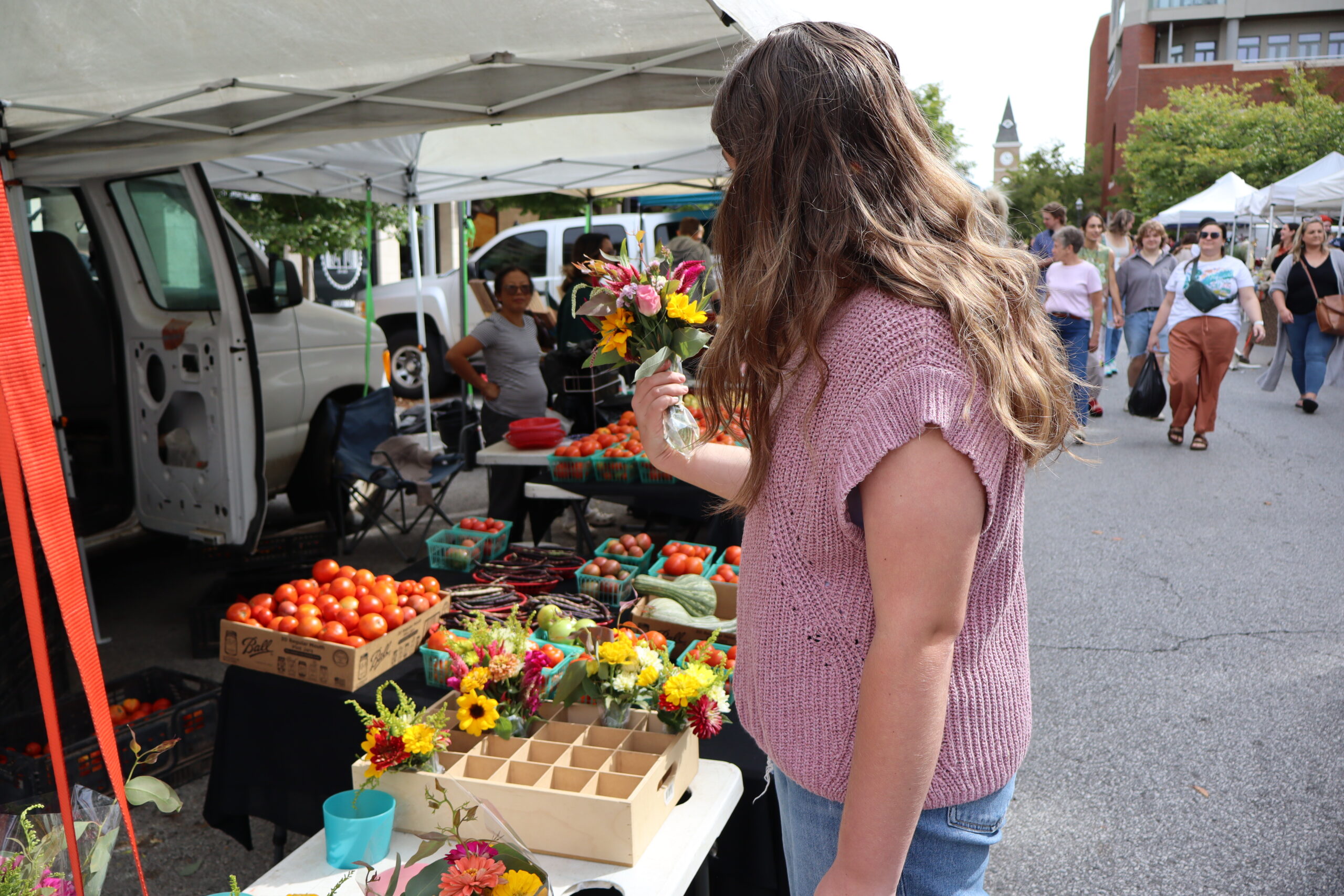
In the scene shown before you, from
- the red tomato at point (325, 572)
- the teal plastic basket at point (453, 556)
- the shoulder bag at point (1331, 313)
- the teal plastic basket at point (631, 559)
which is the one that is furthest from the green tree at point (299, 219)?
the shoulder bag at point (1331, 313)

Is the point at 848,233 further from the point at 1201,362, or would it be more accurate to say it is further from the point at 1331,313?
the point at 1331,313

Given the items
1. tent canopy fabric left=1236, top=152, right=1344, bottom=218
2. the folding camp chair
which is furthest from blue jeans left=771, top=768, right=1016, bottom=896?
tent canopy fabric left=1236, top=152, right=1344, bottom=218

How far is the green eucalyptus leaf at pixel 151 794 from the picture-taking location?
140 cm

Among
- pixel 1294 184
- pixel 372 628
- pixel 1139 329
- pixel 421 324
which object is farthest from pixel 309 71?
pixel 1294 184

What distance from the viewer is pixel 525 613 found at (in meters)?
3.19

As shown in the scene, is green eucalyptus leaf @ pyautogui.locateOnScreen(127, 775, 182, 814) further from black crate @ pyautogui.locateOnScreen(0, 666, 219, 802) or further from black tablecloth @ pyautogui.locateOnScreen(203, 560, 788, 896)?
black crate @ pyautogui.locateOnScreen(0, 666, 219, 802)

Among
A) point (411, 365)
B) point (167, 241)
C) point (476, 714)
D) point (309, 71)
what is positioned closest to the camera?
point (476, 714)

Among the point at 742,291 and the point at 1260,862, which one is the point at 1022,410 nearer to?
the point at 742,291

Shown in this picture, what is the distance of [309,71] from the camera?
12.4 feet

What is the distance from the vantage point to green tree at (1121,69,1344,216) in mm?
33188

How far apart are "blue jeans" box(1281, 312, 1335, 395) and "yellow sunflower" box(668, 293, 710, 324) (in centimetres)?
1038

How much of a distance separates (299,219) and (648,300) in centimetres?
989

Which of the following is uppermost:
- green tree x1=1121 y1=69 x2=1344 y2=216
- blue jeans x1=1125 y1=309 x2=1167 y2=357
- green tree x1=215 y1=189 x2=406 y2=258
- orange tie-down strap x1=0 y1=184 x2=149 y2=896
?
green tree x1=1121 y1=69 x2=1344 y2=216

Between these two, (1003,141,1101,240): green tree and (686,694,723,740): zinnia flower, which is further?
(1003,141,1101,240): green tree
